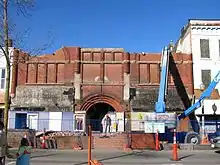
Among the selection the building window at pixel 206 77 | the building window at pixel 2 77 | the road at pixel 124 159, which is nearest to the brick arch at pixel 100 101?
the building window at pixel 2 77

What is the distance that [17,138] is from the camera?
24797 millimetres

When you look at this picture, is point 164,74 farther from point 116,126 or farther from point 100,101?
point 100,101

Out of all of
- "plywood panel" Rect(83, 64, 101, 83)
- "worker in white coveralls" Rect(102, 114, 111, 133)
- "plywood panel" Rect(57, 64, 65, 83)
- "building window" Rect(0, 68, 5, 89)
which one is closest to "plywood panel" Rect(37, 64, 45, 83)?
"plywood panel" Rect(57, 64, 65, 83)

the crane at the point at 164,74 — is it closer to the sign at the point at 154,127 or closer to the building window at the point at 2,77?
the sign at the point at 154,127

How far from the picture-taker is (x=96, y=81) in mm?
34656

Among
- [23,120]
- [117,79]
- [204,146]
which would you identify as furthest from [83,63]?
[204,146]

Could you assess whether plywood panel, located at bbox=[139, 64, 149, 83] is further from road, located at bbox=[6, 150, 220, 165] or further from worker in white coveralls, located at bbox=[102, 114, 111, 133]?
road, located at bbox=[6, 150, 220, 165]

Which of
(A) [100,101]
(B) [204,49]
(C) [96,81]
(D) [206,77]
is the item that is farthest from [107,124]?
(B) [204,49]

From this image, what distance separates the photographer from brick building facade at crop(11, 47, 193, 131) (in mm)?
34094

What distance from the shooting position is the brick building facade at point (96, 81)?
112ft

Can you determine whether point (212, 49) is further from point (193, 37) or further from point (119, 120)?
point (119, 120)

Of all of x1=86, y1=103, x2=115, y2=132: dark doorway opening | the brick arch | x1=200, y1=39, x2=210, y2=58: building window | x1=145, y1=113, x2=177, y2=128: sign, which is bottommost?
x1=145, y1=113, x2=177, y2=128: sign

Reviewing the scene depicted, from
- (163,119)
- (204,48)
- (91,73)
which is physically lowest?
(163,119)

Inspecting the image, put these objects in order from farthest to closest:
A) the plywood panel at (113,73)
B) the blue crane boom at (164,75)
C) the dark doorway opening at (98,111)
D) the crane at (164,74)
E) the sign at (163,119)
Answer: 1. the dark doorway opening at (98,111)
2. the plywood panel at (113,73)
3. the crane at (164,74)
4. the blue crane boom at (164,75)
5. the sign at (163,119)
